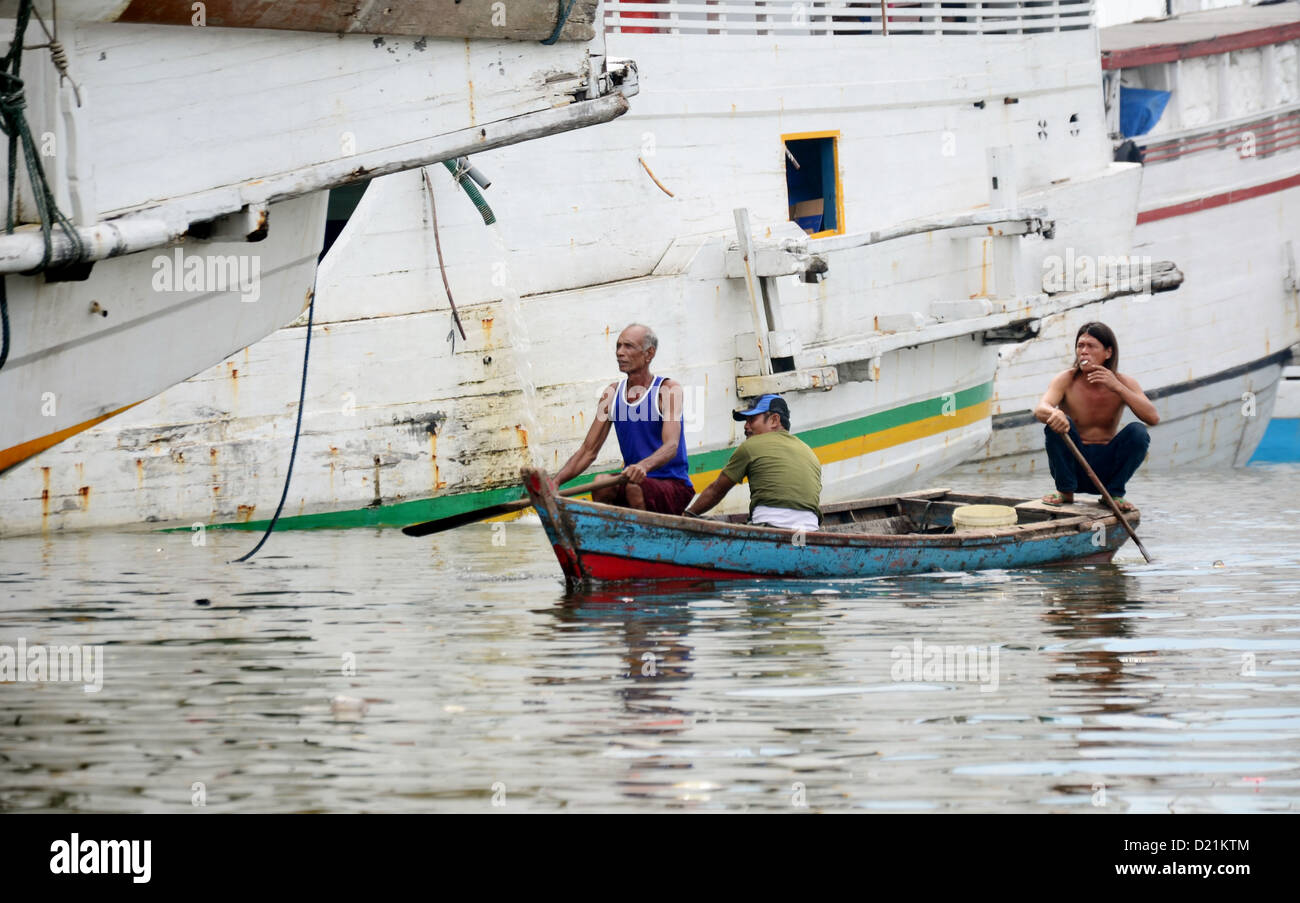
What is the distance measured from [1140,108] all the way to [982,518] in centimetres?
1192

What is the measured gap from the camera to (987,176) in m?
15.7

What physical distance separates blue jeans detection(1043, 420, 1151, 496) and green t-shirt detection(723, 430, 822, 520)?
2175 mm

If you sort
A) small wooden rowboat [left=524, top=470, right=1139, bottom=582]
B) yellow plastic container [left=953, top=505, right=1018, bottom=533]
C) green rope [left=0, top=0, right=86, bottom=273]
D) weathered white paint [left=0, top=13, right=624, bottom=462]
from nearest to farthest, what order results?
1. green rope [left=0, top=0, right=86, bottom=273]
2. weathered white paint [left=0, top=13, right=624, bottom=462]
3. small wooden rowboat [left=524, top=470, right=1139, bottom=582]
4. yellow plastic container [left=953, top=505, right=1018, bottom=533]

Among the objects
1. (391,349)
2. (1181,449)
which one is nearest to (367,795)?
(391,349)

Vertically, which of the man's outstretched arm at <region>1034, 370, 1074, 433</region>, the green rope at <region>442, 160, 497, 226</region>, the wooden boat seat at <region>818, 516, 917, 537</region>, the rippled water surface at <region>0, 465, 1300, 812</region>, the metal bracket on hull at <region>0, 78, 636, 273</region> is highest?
the green rope at <region>442, 160, 497, 226</region>

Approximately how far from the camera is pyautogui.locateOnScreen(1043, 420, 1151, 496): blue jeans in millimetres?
11156

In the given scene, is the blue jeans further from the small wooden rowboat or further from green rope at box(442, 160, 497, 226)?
green rope at box(442, 160, 497, 226)

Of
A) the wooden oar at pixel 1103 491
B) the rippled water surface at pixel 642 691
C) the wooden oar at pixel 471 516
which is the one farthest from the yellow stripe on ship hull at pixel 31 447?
the wooden oar at pixel 1103 491

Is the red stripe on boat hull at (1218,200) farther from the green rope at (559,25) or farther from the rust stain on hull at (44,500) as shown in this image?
the rust stain on hull at (44,500)

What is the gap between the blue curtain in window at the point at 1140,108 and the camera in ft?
68.7

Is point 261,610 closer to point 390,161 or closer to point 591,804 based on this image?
point 390,161

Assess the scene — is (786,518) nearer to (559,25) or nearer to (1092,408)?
(1092,408)

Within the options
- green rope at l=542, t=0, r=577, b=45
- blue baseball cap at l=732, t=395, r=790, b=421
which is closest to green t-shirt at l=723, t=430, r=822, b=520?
blue baseball cap at l=732, t=395, r=790, b=421
